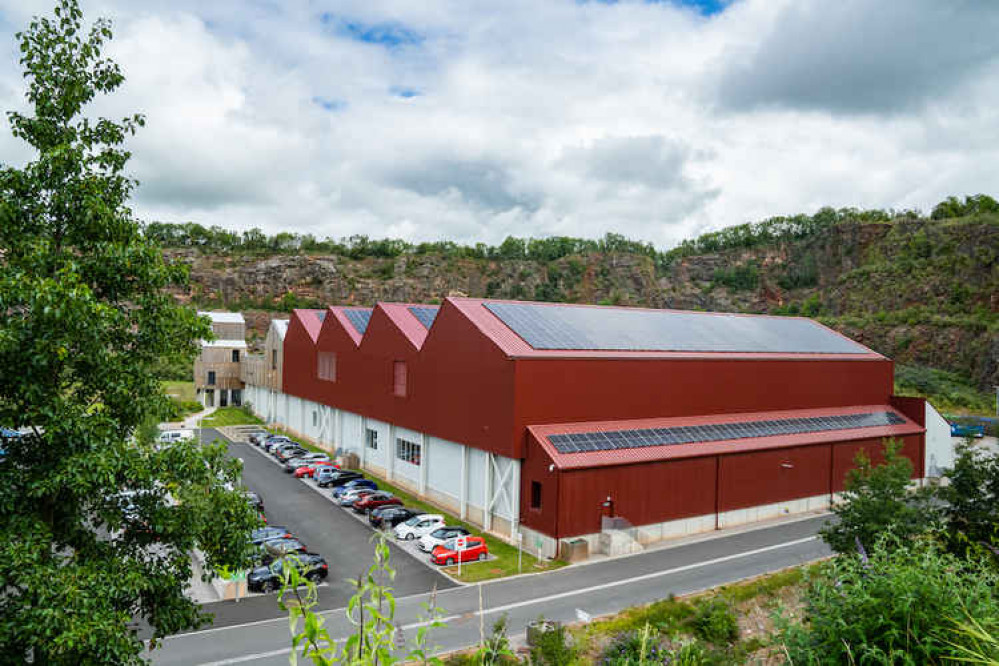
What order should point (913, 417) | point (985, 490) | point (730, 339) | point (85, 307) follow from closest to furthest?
1. point (85, 307)
2. point (985, 490)
3. point (730, 339)
4. point (913, 417)

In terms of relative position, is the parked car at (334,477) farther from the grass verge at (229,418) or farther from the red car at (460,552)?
the grass verge at (229,418)

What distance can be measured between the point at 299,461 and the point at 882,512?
33879 millimetres

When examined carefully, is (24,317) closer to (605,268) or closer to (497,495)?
(497,495)

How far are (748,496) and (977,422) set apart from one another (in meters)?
39.7

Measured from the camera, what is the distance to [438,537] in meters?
27.1

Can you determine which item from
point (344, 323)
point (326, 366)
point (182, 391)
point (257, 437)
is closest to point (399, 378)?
point (344, 323)

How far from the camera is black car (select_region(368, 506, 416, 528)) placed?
30172 mm

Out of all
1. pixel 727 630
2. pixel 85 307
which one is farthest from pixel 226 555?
pixel 727 630

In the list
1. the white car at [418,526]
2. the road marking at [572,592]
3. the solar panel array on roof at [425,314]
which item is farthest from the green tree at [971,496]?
the solar panel array on roof at [425,314]

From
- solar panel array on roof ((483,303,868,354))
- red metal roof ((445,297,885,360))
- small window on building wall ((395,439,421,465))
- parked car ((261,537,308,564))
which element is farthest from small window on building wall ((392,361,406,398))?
parked car ((261,537,308,564))

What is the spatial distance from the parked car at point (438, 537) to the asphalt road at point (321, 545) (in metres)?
0.82

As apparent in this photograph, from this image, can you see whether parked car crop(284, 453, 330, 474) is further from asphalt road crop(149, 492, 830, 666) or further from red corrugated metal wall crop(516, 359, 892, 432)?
asphalt road crop(149, 492, 830, 666)

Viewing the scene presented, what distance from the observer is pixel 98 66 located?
33.1ft

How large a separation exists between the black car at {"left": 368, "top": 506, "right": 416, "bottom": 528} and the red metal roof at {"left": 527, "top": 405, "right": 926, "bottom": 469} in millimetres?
7897
